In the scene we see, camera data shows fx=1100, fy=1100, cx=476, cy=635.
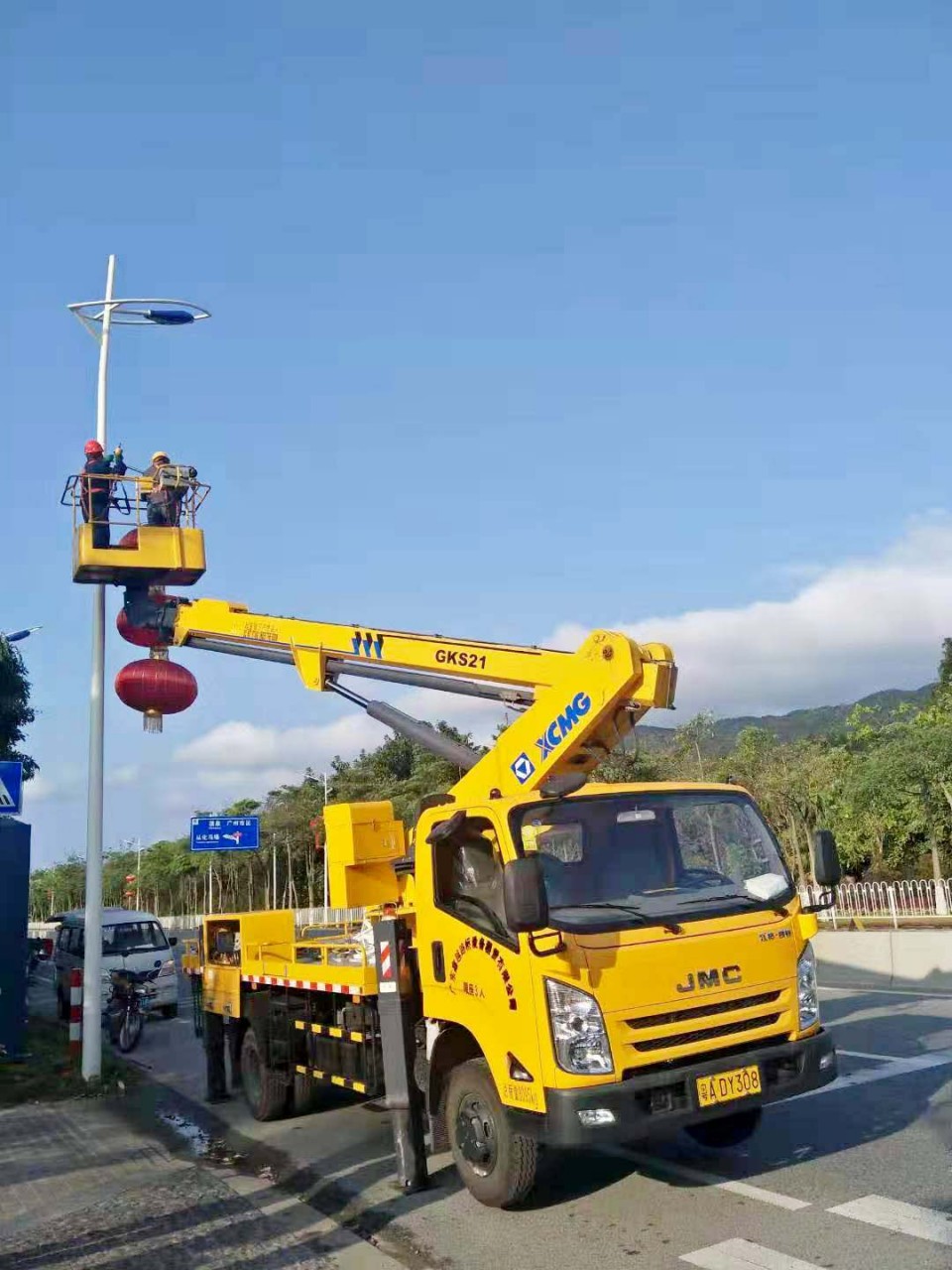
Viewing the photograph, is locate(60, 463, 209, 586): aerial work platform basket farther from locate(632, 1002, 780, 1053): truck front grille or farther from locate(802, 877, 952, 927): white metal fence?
locate(802, 877, 952, 927): white metal fence

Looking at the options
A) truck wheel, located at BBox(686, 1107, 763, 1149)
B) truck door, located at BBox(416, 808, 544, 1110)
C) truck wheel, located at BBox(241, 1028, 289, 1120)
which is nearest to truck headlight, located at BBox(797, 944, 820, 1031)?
truck wheel, located at BBox(686, 1107, 763, 1149)

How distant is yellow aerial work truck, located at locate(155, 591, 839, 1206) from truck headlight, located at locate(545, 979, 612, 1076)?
10 mm

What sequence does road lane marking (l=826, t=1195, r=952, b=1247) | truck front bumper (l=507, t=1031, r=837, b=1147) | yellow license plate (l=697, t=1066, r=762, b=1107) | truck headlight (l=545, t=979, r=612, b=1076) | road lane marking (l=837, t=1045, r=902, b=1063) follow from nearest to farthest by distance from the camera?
road lane marking (l=826, t=1195, r=952, b=1247), truck front bumper (l=507, t=1031, r=837, b=1147), truck headlight (l=545, t=979, r=612, b=1076), yellow license plate (l=697, t=1066, r=762, b=1107), road lane marking (l=837, t=1045, r=902, b=1063)

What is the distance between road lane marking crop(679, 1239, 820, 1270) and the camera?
5000 mm

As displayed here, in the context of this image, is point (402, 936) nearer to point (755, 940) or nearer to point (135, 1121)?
point (755, 940)

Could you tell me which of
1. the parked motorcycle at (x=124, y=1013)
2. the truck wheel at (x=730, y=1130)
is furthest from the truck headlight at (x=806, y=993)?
the parked motorcycle at (x=124, y=1013)

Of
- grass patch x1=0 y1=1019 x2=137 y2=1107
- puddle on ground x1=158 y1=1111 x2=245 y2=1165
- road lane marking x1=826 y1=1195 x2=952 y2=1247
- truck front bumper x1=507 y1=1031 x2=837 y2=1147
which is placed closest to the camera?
road lane marking x1=826 y1=1195 x2=952 y2=1247

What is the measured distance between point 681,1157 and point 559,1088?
1.96 meters

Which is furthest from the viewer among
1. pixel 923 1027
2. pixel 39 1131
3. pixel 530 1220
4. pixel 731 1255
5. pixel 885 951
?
pixel 885 951

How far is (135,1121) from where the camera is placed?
9.67 m

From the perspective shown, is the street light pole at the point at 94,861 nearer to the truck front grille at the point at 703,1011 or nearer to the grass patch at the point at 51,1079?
the grass patch at the point at 51,1079

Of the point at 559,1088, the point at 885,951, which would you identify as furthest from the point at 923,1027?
the point at 559,1088

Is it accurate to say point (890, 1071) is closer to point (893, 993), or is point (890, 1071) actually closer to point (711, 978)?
point (711, 978)

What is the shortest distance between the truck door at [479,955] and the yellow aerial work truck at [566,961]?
1cm
